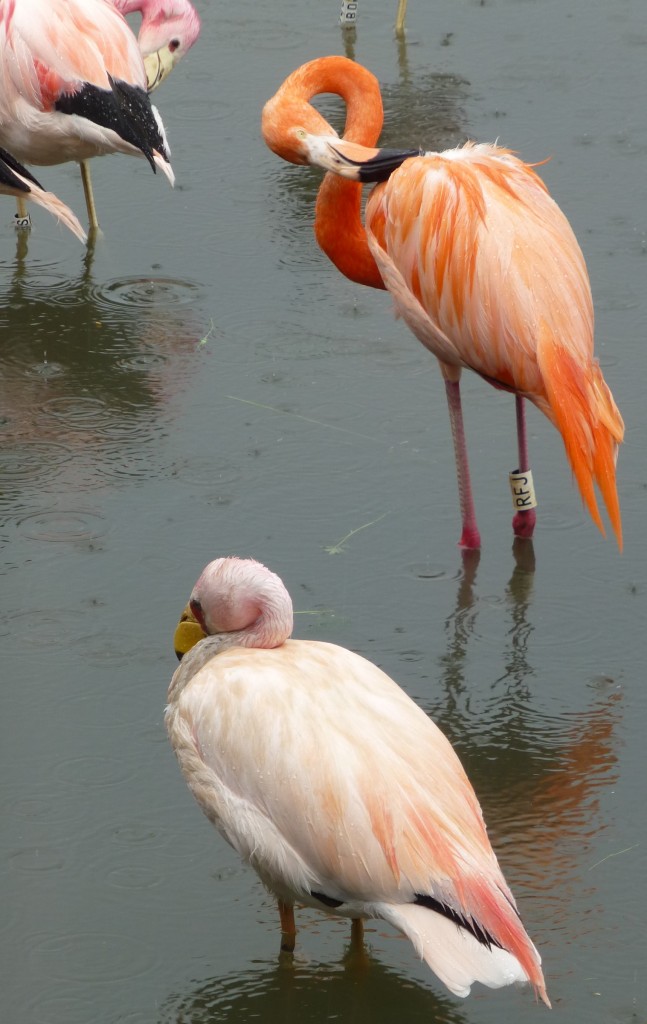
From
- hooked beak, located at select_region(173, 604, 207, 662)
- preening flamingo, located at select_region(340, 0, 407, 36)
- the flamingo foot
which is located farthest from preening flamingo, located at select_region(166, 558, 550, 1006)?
preening flamingo, located at select_region(340, 0, 407, 36)

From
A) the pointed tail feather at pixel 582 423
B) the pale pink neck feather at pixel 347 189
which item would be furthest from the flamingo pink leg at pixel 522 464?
the pale pink neck feather at pixel 347 189

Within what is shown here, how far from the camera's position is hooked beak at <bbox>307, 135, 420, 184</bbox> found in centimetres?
482

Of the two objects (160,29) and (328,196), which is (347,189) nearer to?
(328,196)

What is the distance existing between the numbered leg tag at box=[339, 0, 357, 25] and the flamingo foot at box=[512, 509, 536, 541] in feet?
16.9

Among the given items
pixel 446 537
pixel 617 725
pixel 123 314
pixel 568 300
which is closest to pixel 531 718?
pixel 617 725

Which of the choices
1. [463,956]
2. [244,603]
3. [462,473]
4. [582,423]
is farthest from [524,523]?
[463,956]

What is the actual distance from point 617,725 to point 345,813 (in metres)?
1.28

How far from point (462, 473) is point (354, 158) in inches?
42.7

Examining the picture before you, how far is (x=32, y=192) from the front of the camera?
6105 millimetres

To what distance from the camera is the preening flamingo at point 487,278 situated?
14.6 ft

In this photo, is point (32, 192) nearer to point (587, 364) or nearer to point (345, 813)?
Answer: point (587, 364)

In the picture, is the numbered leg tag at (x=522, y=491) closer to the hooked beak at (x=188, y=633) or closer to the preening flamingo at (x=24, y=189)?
the hooked beak at (x=188, y=633)

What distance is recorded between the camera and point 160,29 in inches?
293

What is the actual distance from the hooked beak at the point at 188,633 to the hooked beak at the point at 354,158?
177 cm
